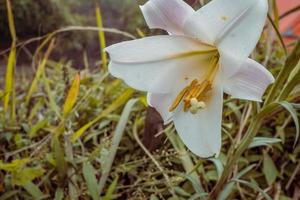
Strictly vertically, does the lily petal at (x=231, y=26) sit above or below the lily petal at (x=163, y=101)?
above

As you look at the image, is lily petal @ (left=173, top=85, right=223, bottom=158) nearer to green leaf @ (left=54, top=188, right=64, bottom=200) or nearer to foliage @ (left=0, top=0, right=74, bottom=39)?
green leaf @ (left=54, top=188, right=64, bottom=200)

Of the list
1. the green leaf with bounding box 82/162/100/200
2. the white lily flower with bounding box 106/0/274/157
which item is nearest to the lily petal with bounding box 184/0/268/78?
the white lily flower with bounding box 106/0/274/157

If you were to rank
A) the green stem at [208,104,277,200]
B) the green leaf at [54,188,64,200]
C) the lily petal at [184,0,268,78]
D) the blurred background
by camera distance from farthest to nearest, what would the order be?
the blurred background → the green leaf at [54,188,64,200] → the green stem at [208,104,277,200] → the lily petal at [184,0,268,78]

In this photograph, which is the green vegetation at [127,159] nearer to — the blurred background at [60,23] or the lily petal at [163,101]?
the lily petal at [163,101]

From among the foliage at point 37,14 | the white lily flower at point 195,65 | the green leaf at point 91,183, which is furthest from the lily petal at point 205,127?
the foliage at point 37,14

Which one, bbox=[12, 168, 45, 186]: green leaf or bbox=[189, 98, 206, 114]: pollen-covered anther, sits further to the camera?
bbox=[12, 168, 45, 186]: green leaf

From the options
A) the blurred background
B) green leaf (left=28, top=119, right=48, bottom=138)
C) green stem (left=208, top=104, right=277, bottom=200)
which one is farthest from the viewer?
the blurred background

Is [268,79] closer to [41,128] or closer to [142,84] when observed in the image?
[142,84]

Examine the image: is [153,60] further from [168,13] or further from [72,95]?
[72,95]

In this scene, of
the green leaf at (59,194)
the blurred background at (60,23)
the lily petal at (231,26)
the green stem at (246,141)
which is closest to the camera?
the lily petal at (231,26)
